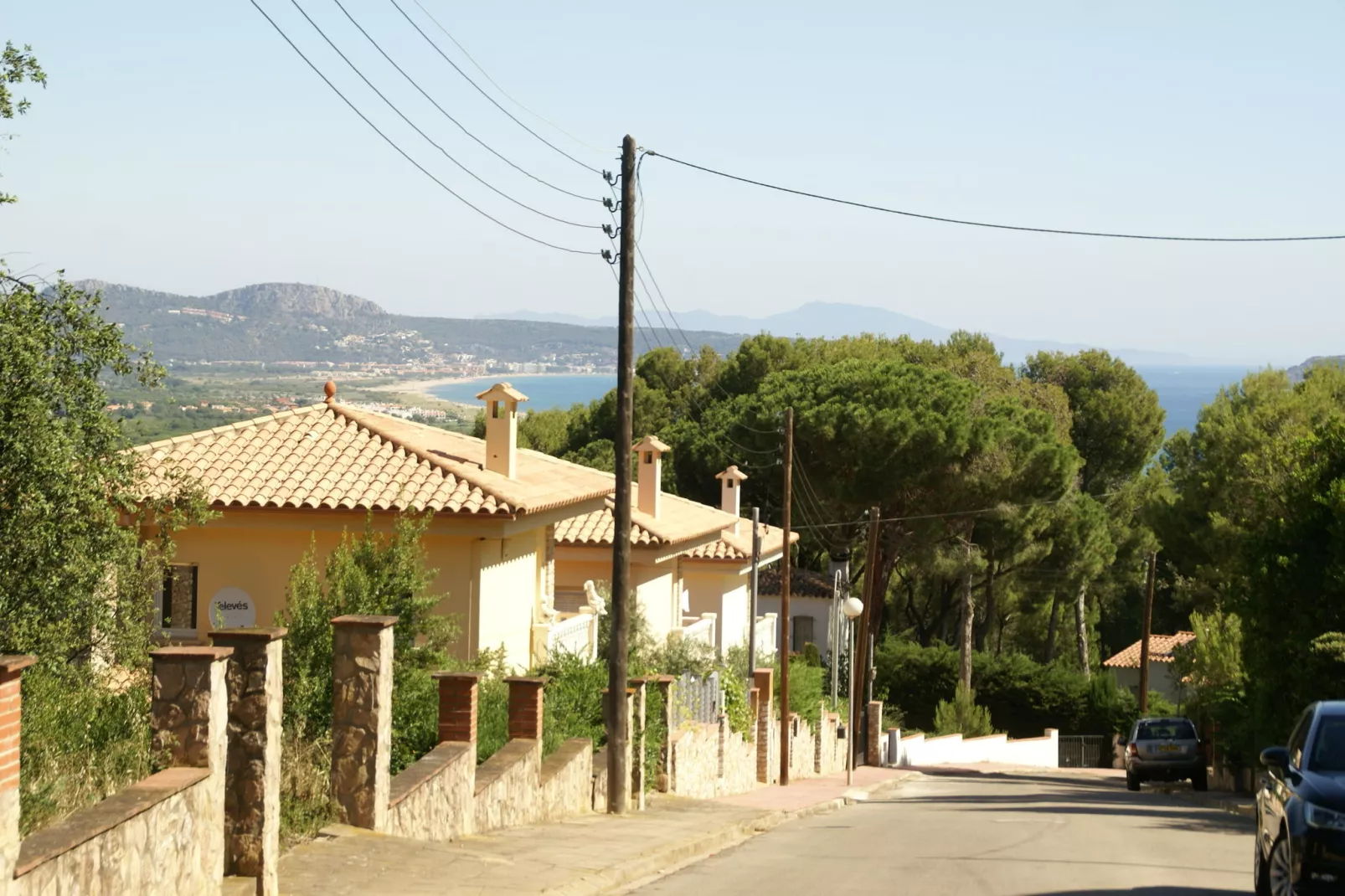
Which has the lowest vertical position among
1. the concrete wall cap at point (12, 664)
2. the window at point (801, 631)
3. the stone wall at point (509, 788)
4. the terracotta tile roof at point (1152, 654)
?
the terracotta tile roof at point (1152, 654)

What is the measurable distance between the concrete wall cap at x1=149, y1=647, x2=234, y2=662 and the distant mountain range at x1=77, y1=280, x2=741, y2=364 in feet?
281

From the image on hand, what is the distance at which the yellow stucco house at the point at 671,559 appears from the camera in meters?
31.4

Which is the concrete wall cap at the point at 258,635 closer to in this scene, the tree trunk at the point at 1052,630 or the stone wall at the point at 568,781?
the stone wall at the point at 568,781

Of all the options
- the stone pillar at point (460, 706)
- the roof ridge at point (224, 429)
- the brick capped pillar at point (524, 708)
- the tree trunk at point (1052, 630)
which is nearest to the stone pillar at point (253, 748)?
the stone pillar at point (460, 706)

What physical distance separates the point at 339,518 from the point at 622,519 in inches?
213

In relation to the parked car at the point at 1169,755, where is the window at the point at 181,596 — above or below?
above

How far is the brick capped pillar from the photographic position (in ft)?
52.3

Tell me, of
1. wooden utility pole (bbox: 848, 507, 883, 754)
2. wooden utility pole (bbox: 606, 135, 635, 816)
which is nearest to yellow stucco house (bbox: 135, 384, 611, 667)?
wooden utility pole (bbox: 606, 135, 635, 816)

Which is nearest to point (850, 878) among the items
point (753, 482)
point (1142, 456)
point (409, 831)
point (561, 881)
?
point (561, 881)

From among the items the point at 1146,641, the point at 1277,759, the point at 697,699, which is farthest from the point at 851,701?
the point at 1277,759

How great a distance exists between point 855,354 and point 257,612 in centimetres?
4282

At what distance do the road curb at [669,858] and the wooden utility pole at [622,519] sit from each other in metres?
1.55

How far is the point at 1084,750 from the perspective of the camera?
56594 millimetres

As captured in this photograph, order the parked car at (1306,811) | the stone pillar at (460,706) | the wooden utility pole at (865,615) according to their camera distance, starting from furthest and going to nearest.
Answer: the wooden utility pole at (865,615) → the stone pillar at (460,706) → the parked car at (1306,811)
